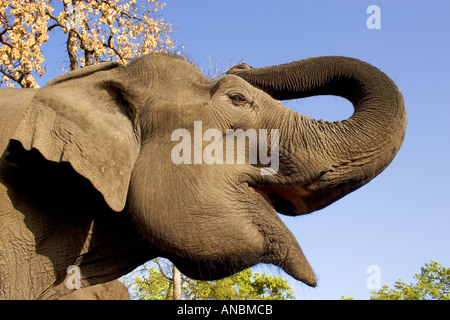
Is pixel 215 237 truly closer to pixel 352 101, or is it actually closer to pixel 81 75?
pixel 352 101

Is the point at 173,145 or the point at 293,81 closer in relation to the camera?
the point at 173,145

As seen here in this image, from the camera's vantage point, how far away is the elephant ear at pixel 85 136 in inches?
130

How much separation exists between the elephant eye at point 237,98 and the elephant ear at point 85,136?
2.28ft

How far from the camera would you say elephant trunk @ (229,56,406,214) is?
10.9 feet

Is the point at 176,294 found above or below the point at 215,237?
above

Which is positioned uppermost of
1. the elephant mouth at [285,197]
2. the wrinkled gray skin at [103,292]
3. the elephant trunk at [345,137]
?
the elephant trunk at [345,137]

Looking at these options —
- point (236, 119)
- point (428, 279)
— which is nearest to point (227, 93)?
point (236, 119)

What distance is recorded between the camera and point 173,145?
350 cm

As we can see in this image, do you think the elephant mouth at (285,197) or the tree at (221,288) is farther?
the tree at (221,288)

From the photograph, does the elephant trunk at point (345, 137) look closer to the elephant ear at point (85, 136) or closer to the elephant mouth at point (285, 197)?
the elephant mouth at point (285, 197)

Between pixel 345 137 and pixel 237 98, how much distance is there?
75cm

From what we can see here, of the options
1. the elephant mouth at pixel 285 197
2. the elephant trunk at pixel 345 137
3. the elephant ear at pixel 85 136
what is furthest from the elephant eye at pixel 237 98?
the elephant ear at pixel 85 136

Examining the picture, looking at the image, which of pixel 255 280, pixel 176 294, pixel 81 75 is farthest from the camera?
pixel 255 280

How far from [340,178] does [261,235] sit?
1.99ft
